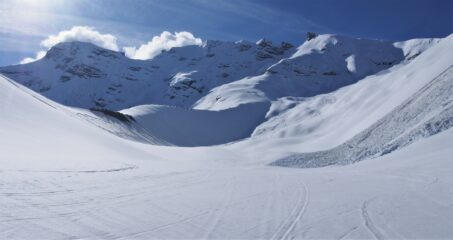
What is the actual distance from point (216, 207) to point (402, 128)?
102 ft

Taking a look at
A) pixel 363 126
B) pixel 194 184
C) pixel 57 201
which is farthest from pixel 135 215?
pixel 363 126

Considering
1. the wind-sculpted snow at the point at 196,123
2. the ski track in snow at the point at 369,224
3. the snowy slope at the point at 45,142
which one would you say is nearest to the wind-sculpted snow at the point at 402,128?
the snowy slope at the point at 45,142

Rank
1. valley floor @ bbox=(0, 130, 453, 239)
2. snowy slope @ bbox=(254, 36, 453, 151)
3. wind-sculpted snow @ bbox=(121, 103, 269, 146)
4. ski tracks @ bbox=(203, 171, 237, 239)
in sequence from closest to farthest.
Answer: valley floor @ bbox=(0, 130, 453, 239) → ski tracks @ bbox=(203, 171, 237, 239) → snowy slope @ bbox=(254, 36, 453, 151) → wind-sculpted snow @ bbox=(121, 103, 269, 146)

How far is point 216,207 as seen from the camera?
11961mm

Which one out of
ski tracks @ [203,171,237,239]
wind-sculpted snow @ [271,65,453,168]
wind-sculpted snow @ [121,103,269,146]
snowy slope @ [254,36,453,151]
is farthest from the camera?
wind-sculpted snow @ [121,103,269,146]

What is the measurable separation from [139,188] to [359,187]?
8.25 m

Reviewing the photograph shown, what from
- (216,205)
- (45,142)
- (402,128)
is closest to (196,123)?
(402,128)

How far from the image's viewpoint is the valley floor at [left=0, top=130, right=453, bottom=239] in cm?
905

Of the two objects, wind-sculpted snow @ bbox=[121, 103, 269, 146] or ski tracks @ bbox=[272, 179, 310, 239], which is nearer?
ski tracks @ bbox=[272, 179, 310, 239]

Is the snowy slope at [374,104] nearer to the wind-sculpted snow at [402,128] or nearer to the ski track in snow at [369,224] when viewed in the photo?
the wind-sculpted snow at [402,128]

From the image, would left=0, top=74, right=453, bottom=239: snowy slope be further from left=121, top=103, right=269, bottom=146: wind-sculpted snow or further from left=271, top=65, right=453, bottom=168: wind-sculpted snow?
left=121, top=103, right=269, bottom=146: wind-sculpted snow

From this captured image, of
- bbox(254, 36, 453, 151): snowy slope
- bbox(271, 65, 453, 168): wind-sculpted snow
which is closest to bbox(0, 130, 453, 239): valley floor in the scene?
bbox(271, 65, 453, 168): wind-sculpted snow

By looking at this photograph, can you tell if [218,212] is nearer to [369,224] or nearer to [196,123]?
[369,224]

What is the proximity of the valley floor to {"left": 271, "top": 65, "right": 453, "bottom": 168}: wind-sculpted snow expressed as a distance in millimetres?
14808
